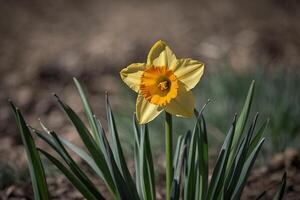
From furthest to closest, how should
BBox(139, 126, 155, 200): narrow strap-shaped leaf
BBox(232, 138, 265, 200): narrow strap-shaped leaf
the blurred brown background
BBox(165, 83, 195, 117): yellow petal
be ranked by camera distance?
the blurred brown background
BBox(139, 126, 155, 200): narrow strap-shaped leaf
BBox(232, 138, 265, 200): narrow strap-shaped leaf
BBox(165, 83, 195, 117): yellow petal

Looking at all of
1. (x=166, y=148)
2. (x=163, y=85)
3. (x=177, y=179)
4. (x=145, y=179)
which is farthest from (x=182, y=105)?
(x=145, y=179)

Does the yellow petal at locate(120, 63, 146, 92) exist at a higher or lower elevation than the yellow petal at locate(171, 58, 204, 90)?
higher

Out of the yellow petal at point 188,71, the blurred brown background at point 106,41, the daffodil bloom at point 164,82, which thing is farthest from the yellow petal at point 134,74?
the blurred brown background at point 106,41

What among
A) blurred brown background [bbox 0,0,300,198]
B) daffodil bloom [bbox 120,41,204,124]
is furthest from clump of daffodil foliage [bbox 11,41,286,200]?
blurred brown background [bbox 0,0,300,198]

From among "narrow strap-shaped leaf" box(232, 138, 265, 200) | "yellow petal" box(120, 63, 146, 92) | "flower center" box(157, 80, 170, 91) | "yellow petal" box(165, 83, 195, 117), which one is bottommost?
"narrow strap-shaped leaf" box(232, 138, 265, 200)

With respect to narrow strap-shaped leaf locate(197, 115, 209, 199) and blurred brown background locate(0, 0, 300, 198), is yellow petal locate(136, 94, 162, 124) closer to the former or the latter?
narrow strap-shaped leaf locate(197, 115, 209, 199)

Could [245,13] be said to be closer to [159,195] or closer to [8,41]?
[8,41]

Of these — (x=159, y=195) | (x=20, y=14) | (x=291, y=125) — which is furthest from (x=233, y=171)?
(x=20, y=14)
